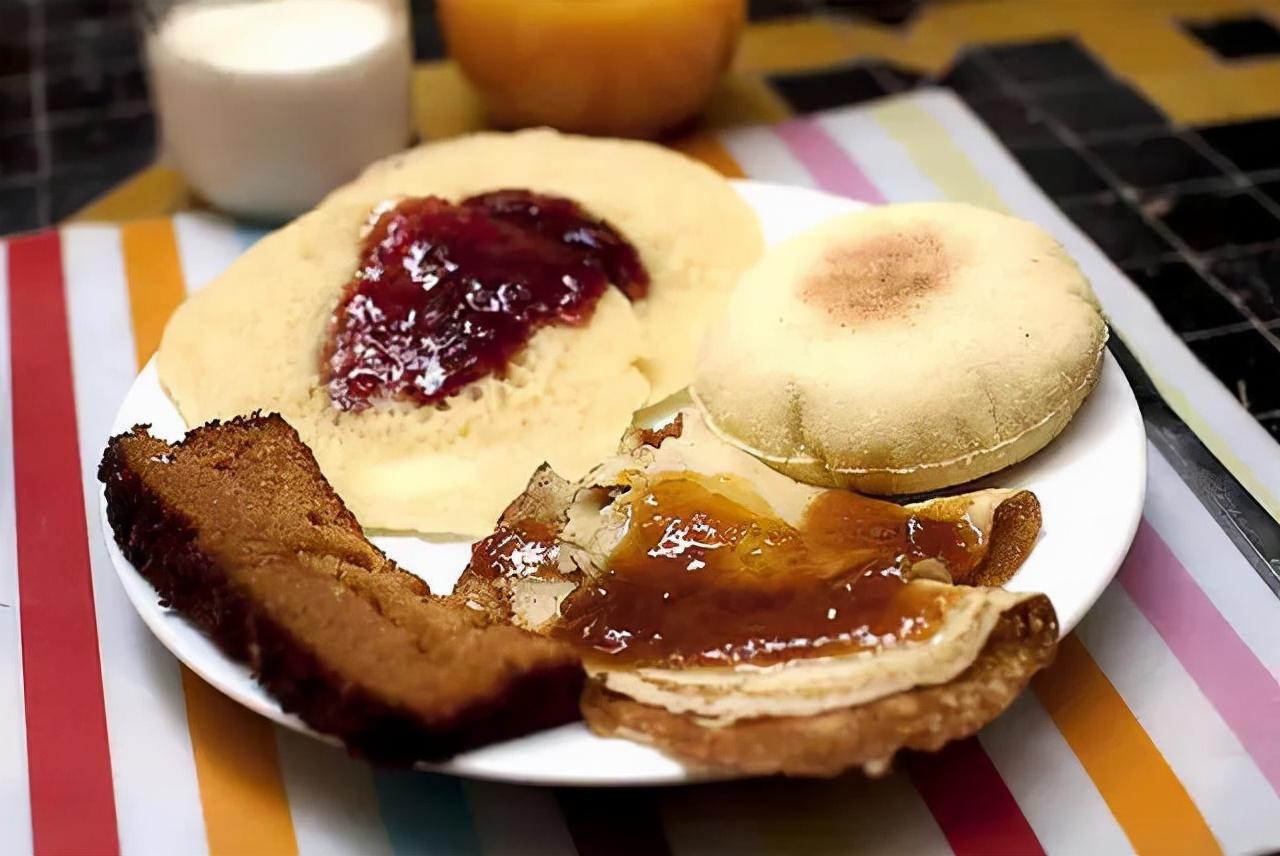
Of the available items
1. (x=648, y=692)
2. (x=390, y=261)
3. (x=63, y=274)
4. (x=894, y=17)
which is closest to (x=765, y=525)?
(x=648, y=692)

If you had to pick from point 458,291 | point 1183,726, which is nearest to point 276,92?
point 458,291

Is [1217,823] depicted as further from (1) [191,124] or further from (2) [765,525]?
(1) [191,124]

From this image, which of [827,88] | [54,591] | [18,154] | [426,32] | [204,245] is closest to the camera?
[54,591]

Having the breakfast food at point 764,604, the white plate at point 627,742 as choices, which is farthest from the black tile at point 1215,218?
the breakfast food at point 764,604

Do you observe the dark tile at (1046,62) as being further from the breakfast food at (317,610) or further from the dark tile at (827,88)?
the breakfast food at (317,610)

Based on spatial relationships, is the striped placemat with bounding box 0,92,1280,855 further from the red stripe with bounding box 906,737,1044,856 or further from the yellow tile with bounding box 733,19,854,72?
the yellow tile with bounding box 733,19,854,72

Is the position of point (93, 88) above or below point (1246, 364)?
below

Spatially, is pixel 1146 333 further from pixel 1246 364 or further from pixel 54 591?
pixel 54 591

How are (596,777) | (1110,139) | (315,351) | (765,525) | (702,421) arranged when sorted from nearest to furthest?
(596,777) → (765,525) → (702,421) → (315,351) → (1110,139)
